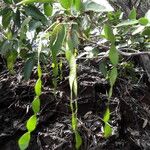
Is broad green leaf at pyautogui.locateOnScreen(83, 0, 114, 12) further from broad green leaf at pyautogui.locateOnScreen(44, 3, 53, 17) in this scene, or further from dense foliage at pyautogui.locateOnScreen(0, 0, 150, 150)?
broad green leaf at pyautogui.locateOnScreen(44, 3, 53, 17)

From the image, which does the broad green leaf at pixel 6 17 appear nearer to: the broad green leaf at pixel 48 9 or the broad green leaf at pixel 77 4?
the broad green leaf at pixel 48 9

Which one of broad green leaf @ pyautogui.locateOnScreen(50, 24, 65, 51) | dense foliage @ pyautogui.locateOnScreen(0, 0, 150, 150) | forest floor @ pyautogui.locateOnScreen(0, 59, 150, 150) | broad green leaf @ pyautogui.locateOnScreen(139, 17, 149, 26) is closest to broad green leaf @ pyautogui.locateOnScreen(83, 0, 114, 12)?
dense foliage @ pyautogui.locateOnScreen(0, 0, 150, 150)

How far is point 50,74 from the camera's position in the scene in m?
1.87

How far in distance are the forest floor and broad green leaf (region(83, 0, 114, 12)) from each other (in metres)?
0.80

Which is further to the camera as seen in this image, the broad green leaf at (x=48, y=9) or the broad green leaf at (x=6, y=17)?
the broad green leaf at (x=6, y=17)

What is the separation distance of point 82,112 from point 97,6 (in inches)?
35.1

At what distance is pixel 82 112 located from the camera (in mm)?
1751

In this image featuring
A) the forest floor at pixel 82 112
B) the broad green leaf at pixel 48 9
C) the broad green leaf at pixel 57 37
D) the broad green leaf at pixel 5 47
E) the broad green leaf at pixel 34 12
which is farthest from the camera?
the forest floor at pixel 82 112

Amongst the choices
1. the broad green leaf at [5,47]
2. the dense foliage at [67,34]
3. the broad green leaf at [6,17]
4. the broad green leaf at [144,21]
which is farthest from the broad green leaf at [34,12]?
the broad green leaf at [144,21]

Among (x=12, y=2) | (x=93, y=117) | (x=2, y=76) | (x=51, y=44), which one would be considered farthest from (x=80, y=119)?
(x=51, y=44)

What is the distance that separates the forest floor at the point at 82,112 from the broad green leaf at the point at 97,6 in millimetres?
801

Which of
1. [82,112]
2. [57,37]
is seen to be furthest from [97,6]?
[82,112]

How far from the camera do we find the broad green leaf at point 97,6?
2.92 ft

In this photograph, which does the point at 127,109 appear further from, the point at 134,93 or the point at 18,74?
the point at 18,74
